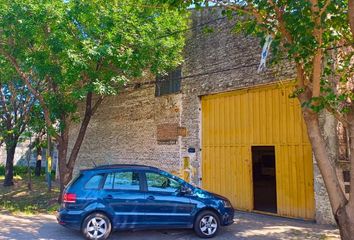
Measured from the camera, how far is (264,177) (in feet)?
48.5

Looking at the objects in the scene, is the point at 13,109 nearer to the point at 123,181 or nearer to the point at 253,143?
the point at 123,181

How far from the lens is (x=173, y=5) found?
6.74m

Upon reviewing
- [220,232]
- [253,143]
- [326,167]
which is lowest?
[220,232]

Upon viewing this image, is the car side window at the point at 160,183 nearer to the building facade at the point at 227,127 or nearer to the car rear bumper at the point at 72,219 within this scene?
the car rear bumper at the point at 72,219

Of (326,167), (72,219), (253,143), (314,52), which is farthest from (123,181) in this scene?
(253,143)

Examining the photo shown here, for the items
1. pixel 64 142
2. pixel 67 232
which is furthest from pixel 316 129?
pixel 64 142

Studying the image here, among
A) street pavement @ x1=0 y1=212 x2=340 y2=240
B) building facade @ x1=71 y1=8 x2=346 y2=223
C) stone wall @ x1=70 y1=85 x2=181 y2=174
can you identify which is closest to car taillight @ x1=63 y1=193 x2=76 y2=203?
street pavement @ x1=0 y1=212 x2=340 y2=240

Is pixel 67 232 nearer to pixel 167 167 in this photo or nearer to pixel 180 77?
pixel 167 167

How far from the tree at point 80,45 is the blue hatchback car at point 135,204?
4148mm

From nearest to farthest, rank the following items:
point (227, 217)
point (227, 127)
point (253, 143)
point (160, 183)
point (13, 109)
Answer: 1. point (160, 183)
2. point (227, 217)
3. point (253, 143)
4. point (227, 127)
5. point (13, 109)

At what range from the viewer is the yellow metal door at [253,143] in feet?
31.6

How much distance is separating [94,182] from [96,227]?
0.92 meters

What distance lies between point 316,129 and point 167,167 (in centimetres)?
777

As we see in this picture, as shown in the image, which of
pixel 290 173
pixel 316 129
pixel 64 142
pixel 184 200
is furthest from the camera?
pixel 64 142
